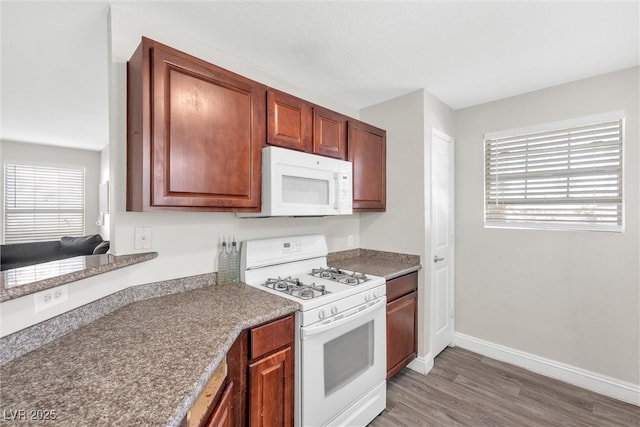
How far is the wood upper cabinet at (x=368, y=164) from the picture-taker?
2.36 metres

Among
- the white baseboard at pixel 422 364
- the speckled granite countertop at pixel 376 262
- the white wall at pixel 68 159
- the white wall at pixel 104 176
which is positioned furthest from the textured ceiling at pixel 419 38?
the white wall at pixel 68 159

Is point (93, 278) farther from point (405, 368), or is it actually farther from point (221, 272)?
point (405, 368)

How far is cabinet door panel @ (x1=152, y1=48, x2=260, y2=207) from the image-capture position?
1328 mm

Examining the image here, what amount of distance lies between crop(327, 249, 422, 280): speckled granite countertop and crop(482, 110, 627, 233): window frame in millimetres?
911

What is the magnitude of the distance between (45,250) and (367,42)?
5463 millimetres

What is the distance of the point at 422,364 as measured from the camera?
95.2 inches

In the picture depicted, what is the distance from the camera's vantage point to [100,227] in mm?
5434

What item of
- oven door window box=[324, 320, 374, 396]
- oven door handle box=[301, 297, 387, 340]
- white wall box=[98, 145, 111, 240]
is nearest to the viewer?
oven door handle box=[301, 297, 387, 340]

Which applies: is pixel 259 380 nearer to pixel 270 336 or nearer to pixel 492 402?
pixel 270 336

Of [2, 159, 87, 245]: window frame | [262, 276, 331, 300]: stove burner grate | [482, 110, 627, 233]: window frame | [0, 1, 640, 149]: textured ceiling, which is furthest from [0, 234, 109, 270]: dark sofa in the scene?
[482, 110, 627, 233]: window frame

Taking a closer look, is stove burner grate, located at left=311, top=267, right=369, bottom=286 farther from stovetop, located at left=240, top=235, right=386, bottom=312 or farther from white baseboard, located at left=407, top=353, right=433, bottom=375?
white baseboard, located at left=407, top=353, right=433, bottom=375

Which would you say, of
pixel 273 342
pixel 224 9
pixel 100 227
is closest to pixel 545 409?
pixel 273 342

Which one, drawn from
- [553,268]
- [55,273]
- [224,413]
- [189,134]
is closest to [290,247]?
[189,134]

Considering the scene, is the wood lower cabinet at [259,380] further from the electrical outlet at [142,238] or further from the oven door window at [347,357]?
the electrical outlet at [142,238]
